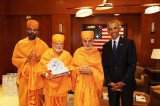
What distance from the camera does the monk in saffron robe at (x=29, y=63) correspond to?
2.71 m

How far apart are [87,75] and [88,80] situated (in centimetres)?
9

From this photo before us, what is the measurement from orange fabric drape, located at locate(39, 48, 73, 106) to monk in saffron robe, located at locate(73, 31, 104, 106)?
0.17 meters

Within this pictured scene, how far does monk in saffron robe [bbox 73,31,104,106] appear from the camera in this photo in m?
2.33

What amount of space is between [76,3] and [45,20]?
63.4 inches

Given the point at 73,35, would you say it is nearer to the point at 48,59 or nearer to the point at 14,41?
the point at 14,41

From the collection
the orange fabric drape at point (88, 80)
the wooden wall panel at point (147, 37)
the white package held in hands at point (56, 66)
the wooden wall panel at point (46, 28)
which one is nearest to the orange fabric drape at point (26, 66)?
the white package held in hands at point (56, 66)

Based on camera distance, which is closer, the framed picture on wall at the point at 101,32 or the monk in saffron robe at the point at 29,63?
the monk in saffron robe at the point at 29,63

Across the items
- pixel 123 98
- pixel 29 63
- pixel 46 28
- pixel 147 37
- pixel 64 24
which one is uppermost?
pixel 64 24

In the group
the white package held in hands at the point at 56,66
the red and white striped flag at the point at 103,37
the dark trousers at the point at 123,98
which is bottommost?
the dark trousers at the point at 123,98

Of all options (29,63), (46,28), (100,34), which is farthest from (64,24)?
(29,63)

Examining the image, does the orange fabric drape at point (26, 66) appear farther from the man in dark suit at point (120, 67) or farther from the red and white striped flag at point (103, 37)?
the red and white striped flag at point (103, 37)

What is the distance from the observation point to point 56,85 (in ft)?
7.74

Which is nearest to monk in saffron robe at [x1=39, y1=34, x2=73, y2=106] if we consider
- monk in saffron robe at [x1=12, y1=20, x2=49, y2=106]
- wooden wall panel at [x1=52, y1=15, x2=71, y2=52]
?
monk in saffron robe at [x1=12, y1=20, x2=49, y2=106]

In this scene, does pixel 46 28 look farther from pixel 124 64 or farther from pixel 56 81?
pixel 124 64
